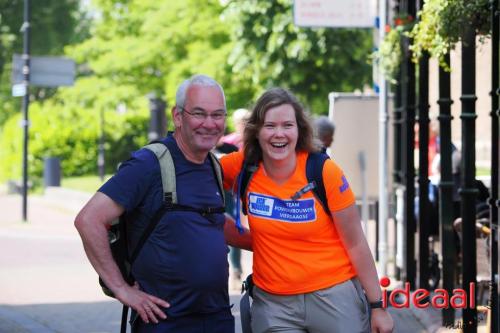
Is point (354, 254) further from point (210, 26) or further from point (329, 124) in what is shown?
point (210, 26)

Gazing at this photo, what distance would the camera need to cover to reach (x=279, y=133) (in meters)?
4.44

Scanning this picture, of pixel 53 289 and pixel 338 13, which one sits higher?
pixel 338 13

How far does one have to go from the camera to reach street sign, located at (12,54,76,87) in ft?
66.9

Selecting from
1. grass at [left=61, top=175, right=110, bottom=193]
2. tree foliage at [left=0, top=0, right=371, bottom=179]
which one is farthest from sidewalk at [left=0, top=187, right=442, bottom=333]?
grass at [left=61, top=175, right=110, bottom=193]

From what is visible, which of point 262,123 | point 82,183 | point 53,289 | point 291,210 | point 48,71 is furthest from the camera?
point 82,183

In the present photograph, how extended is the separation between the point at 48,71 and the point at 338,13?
9550mm

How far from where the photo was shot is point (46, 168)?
30406mm

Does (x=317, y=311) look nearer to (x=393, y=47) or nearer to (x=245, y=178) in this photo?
(x=245, y=178)

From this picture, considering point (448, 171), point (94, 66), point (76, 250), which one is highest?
point (94, 66)

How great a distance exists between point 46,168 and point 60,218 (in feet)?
A: 30.5

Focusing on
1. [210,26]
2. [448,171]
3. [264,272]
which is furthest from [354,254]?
[210,26]

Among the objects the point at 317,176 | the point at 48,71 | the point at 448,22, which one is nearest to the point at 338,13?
the point at 448,22

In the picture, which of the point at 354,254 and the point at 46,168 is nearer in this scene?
the point at 354,254

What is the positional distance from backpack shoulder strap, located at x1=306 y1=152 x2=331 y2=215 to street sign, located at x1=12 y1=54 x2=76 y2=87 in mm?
16187
